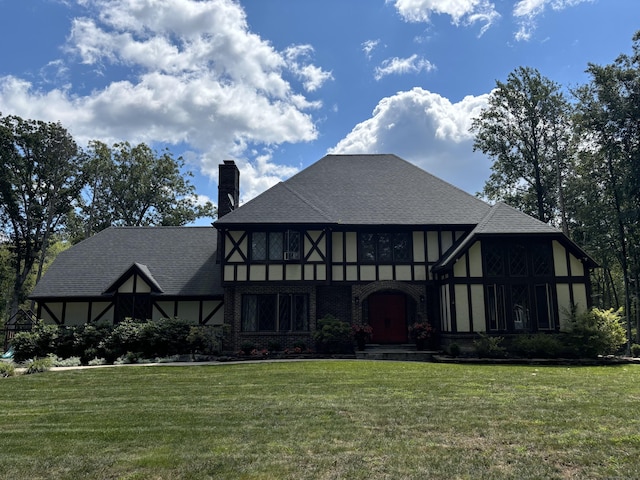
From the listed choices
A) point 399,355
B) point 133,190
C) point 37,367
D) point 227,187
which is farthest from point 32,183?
point 399,355

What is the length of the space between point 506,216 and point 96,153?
3150 cm

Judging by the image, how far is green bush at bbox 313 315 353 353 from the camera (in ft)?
57.0

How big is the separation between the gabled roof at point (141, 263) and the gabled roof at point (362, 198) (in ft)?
13.0

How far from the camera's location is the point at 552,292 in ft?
55.9

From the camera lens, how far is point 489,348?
15.5 metres

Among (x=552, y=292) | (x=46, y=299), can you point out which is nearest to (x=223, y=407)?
(x=552, y=292)

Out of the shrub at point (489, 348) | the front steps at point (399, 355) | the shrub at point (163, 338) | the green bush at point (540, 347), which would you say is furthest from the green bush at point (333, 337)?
the green bush at point (540, 347)

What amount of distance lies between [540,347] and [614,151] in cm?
1500

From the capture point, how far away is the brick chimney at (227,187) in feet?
72.9

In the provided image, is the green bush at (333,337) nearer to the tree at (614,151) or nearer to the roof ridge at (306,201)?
the roof ridge at (306,201)

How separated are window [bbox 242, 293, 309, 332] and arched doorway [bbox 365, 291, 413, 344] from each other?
2806 mm

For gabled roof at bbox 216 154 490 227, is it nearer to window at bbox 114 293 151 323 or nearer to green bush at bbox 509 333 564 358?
window at bbox 114 293 151 323

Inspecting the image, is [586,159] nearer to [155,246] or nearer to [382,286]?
[382,286]

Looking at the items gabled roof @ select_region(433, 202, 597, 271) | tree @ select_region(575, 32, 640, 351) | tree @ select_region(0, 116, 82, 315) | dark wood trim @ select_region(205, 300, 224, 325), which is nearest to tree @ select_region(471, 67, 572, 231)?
tree @ select_region(575, 32, 640, 351)
